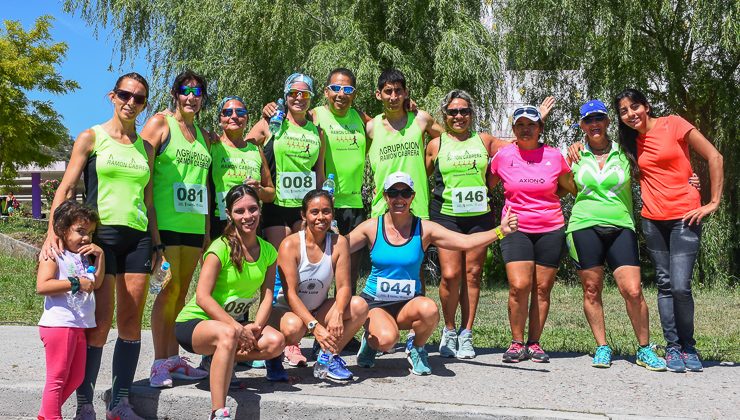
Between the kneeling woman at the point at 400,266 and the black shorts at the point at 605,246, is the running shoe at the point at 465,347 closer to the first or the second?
the kneeling woman at the point at 400,266

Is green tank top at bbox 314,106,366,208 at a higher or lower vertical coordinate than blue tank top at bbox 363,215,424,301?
higher

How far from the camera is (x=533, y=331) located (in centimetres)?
570

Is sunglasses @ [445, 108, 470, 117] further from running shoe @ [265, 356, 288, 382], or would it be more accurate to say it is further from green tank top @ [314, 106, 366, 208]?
running shoe @ [265, 356, 288, 382]

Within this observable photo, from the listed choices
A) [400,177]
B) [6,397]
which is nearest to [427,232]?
[400,177]

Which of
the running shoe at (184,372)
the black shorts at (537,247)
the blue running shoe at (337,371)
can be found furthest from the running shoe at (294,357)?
the black shorts at (537,247)

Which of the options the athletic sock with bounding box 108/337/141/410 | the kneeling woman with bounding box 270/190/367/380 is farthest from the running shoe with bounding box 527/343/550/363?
the athletic sock with bounding box 108/337/141/410

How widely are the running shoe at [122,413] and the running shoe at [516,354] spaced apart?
103 inches

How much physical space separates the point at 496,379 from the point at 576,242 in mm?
1174

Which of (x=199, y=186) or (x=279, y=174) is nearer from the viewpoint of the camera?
(x=199, y=186)

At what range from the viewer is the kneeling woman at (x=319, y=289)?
16.2ft

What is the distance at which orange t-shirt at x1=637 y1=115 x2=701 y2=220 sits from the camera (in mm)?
5281

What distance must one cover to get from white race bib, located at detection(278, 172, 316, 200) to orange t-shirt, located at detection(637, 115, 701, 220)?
242 cm

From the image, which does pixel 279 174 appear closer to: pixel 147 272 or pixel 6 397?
pixel 147 272

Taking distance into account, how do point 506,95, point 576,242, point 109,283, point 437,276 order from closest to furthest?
point 109,283
point 576,242
point 506,95
point 437,276
